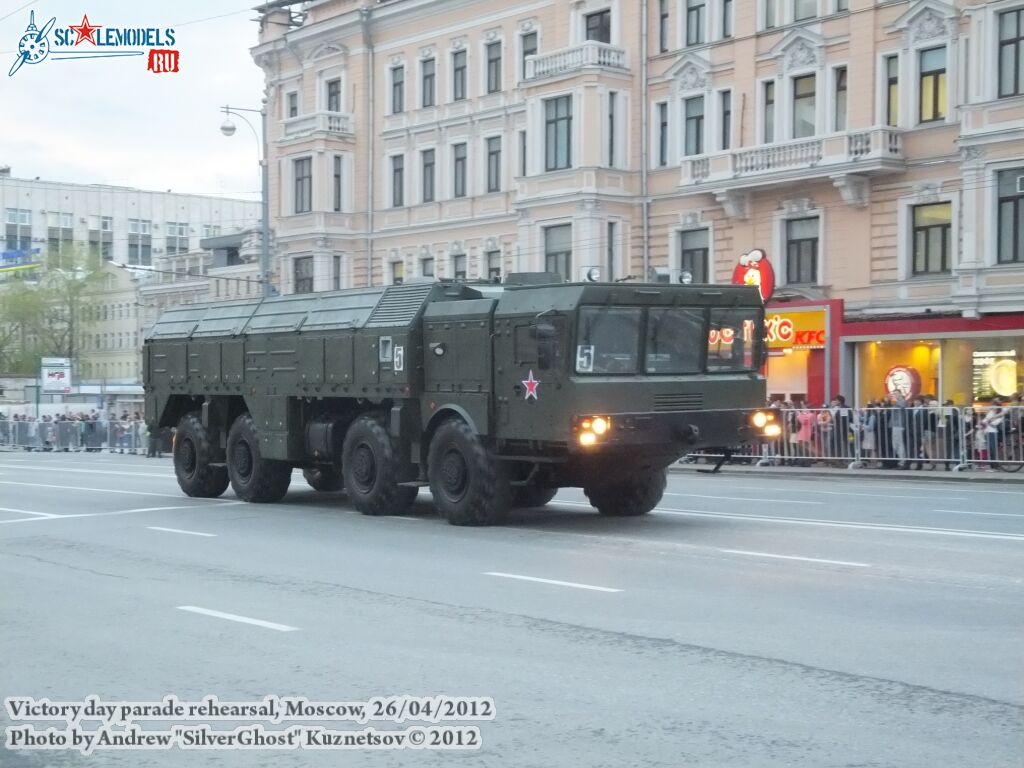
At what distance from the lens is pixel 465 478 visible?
17734 mm

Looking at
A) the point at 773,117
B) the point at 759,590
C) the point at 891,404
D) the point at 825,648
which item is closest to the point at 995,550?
the point at 759,590

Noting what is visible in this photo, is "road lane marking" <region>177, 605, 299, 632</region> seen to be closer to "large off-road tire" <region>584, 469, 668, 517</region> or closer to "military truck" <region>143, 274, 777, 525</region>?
"military truck" <region>143, 274, 777, 525</region>

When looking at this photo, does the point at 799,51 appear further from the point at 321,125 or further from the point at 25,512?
the point at 25,512

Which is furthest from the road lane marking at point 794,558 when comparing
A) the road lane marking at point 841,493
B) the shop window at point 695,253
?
the shop window at point 695,253

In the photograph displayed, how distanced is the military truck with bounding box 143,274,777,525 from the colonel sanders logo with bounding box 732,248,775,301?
18.3 metres

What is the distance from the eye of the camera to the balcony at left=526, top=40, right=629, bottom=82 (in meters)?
41.0

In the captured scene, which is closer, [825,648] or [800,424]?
[825,648]

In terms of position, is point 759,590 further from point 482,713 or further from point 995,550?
point 482,713

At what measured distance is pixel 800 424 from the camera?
1275 inches

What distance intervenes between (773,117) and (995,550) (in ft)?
84.2

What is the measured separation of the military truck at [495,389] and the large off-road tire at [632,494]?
2cm

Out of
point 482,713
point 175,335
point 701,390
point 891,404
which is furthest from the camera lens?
point 891,404

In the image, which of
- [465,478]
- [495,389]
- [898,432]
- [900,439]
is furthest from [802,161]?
[465,478]

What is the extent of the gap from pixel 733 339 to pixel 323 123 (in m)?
35.3
